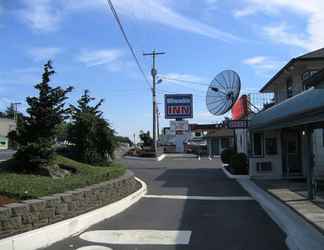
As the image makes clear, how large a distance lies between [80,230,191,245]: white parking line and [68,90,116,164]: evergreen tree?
1039 centimetres

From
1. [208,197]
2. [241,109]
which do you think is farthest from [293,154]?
[208,197]

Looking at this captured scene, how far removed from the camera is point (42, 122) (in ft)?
53.1

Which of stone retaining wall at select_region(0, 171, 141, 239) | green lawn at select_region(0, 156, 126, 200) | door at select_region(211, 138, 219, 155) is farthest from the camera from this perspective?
door at select_region(211, 138, 219, 155)

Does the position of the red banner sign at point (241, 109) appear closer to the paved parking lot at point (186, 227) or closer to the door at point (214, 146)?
the paved parking lot at point (186, 227)

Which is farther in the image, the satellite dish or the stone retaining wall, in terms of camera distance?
the satellite dish

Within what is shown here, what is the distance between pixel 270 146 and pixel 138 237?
18212 mm

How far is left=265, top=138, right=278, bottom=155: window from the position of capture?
27.7m

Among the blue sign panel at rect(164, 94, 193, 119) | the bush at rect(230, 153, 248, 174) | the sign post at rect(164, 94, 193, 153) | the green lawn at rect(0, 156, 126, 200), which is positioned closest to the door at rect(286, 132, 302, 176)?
the bush at rect(230, 153, 248, 174)

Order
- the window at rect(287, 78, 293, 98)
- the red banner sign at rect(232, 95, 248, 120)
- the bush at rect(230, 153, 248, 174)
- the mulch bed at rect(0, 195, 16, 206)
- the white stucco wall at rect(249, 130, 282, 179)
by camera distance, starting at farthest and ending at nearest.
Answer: the red banner sign at rect(232, 95, 248, 120) < the bush at rect(230, 153, 248, 174) < the window at rect(287, 78, 293, 98) < the white stucco wall at rect(249, 130, 282, 179) < the mulch bed at rect(0, 195, 16, 206)

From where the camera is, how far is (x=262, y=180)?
25.7 meters

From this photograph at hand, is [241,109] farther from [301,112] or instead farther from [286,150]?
[301,112]

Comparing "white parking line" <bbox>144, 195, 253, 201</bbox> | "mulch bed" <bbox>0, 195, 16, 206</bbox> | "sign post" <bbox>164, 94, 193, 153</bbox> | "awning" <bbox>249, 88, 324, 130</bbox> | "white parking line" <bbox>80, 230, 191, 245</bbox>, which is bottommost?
"white parking line" <bbox>80, 230, 191, 245</bbox>

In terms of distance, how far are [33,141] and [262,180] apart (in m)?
12.9

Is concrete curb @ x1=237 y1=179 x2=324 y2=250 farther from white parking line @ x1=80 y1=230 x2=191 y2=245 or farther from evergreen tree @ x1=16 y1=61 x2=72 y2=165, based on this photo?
evergreen tree @ x1=16 y1=61 x2=72 y2=165
